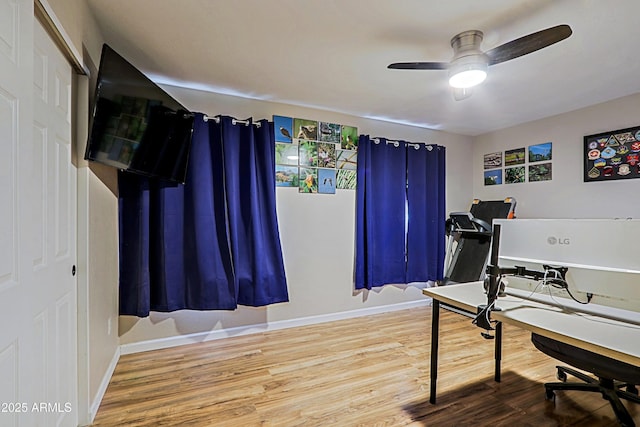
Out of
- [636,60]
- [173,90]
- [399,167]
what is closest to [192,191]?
[173,90]

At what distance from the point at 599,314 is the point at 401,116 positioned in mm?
2810

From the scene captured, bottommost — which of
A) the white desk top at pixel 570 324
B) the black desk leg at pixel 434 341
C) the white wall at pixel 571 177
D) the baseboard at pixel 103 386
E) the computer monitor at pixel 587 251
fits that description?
the baseboard at pixel 103 386

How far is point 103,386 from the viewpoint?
2.11 m

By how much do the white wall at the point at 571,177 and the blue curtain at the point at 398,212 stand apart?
0.94 metres

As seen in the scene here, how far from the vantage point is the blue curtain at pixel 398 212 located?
3.67 m

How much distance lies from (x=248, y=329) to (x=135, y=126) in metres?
2.22

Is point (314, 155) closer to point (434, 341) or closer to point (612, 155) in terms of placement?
point (434, 341)

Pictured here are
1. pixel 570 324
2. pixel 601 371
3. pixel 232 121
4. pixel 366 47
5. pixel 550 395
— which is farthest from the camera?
pixel 232 121

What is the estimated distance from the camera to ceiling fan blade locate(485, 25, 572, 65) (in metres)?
1.52

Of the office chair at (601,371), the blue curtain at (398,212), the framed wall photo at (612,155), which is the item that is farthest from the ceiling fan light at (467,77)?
the framed wall photo at (612,155)

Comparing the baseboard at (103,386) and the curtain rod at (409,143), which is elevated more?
the curtain rod at (409,143)

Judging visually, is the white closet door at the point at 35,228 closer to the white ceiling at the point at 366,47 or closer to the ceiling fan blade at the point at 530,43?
the white ceiling at the point at 366,47

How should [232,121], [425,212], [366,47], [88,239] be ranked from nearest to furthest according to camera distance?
1. [88,239]
2. [366,47]
3. [232,121]
4. [425,212]

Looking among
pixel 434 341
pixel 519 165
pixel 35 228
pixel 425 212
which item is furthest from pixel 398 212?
pixel 35 228
